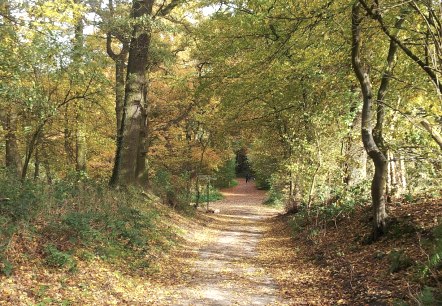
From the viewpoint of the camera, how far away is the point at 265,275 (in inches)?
351

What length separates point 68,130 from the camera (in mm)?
15461

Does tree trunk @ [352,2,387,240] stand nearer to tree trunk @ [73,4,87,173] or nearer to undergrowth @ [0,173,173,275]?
undergrowth @ [0,173,173,275]

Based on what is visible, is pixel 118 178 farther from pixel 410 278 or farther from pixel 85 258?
pixel 410 278

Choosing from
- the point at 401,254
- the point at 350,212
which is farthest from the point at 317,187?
the point at 401,254

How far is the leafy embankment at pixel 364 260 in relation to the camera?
5980 millimetres

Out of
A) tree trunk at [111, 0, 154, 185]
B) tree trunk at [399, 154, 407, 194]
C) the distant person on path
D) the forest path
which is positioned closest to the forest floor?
the forest path

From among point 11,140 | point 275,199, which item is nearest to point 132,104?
point 11,140

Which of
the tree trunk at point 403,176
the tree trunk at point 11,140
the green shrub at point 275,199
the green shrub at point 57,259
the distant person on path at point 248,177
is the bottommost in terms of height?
the green shrub at point 275,199

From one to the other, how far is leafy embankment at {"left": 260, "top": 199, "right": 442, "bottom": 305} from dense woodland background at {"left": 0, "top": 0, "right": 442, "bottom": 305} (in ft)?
0.54

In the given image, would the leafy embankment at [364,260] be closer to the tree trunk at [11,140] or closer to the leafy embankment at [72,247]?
the leafy embankment at [72,247]

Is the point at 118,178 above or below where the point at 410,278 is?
above

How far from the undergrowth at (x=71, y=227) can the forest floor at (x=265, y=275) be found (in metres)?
0.29

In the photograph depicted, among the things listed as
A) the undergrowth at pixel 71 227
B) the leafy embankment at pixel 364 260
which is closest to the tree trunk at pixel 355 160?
the leafy embankment at pixel 364 260

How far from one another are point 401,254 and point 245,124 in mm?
13210
